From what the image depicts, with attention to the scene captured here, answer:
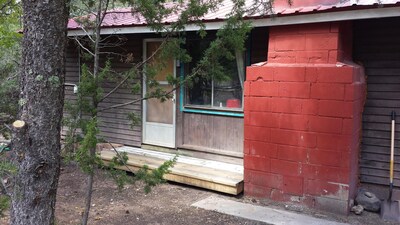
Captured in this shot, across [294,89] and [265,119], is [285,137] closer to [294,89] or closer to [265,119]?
[265,119]

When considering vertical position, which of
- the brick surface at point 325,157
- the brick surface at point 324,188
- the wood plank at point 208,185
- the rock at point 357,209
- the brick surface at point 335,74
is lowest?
the rock at point 357,209

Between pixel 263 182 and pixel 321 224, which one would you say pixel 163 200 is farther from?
pixel 321 224

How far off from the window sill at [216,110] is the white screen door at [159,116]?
423mm

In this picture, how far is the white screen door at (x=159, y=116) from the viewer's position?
7195 millimetres

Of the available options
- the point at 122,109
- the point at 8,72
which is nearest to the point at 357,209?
the point at 122,109

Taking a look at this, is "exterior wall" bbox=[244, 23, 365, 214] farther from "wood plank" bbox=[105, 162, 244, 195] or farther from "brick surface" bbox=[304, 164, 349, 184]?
"wood plank" bbox=[105, 162, 244, 195]

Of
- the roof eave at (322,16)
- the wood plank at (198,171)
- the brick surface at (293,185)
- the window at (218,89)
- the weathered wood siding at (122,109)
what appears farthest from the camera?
the weathered wood siding at (122,109)

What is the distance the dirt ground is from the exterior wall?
11.8 inches

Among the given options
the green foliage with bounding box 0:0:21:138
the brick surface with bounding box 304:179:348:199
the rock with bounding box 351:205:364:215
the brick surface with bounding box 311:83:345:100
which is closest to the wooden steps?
the brick surface with bounding box 304:179:348:199

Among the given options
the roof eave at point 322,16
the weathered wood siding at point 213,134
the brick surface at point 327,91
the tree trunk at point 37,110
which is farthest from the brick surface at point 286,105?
the tree trunk at point 37,110

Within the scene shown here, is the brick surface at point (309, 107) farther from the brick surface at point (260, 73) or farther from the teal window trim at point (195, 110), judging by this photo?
the teal window trim at point (195, 110)

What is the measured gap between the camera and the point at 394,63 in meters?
4.93

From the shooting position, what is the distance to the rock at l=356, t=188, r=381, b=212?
15.8ft

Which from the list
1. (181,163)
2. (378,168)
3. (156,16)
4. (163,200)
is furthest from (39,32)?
(378,168)
